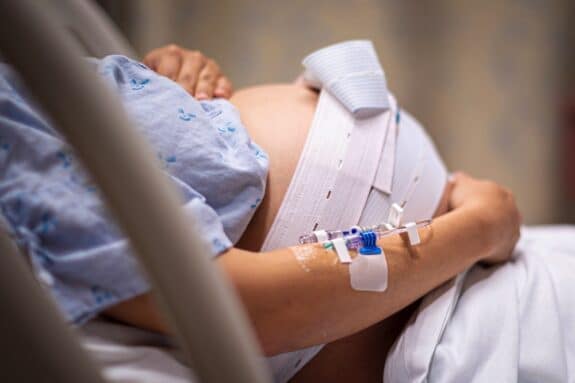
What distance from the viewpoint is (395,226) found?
670 millimetres

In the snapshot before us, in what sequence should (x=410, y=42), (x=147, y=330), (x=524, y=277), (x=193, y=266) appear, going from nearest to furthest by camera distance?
(x=193, y=266) → (x=147, y=330) → (x=524, y=277) → (x=410, y=42)

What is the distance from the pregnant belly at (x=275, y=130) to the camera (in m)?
0.66

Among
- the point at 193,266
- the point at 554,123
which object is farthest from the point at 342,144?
the point at 554,123

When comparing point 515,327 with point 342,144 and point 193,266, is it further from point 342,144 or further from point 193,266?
point 193,266

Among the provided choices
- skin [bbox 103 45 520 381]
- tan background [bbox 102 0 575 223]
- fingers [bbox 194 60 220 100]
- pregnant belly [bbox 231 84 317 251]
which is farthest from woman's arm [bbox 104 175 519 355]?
tan background [bbox 102 0 575 223]

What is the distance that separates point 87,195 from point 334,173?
0.30 metres

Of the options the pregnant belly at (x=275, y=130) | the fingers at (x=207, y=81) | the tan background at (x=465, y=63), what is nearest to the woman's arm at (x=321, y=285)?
the pregnant belly at (x=275, y=130)

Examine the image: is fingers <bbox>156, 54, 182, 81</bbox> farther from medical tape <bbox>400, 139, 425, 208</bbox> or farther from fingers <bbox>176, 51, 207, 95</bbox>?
medical tape <bbox>400, 139, 425, 208</bbox>

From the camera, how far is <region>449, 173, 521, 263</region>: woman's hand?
30.4 inches

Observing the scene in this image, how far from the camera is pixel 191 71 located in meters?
0.90

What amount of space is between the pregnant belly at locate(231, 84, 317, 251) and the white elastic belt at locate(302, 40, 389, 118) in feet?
0.13

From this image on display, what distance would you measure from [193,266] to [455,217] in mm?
468

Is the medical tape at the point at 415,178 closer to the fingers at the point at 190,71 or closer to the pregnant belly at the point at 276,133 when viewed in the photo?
the pregnant belly at the point at 276,133

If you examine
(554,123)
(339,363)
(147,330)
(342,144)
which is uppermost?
(342,144)
